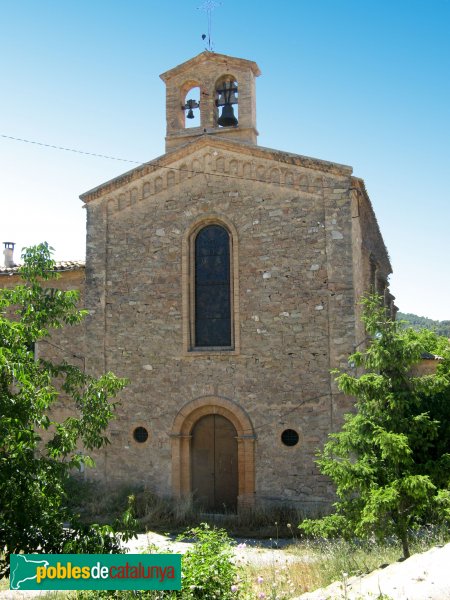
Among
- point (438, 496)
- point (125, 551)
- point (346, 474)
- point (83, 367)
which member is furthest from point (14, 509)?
point (83, 367)

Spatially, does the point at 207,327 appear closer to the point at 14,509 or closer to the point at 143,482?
the point at 143,482

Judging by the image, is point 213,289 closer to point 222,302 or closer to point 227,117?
point 222,302

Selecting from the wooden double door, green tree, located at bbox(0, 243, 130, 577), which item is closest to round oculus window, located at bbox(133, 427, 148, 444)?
the wooden double door

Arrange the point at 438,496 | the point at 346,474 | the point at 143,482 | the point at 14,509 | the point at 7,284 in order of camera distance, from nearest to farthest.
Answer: the point at 14,509
the point at 438,496
the point at 346,474
the point at 143,482
the point at 7,284

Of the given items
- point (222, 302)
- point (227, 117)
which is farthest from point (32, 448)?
point (227, 117)

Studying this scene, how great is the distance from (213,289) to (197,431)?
3.30m

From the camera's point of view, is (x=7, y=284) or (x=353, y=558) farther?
(x=7, y=284)

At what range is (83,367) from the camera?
15172 millimetres

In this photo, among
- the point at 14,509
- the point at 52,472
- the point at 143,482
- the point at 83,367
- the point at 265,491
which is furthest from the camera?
the point at 83,367

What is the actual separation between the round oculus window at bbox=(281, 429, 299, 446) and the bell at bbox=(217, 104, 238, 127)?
24.9 ft

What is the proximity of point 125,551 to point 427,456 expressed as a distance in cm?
420

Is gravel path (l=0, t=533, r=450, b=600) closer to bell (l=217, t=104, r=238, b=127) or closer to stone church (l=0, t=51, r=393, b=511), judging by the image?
stone church (l=0, t=51, r=393, b=511)

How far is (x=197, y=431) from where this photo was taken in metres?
14.2

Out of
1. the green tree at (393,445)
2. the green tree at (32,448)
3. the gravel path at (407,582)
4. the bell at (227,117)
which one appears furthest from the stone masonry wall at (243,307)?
the green tree at (32,448)
